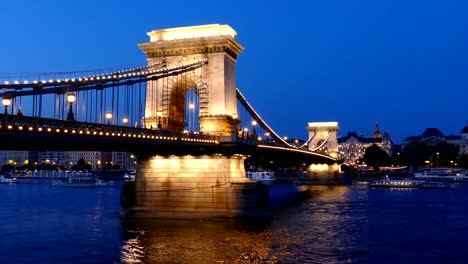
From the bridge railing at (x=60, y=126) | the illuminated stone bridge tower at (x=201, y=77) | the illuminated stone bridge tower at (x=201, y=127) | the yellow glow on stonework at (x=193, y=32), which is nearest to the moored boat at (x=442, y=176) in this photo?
the illuminated stone bridge tower at (x=201, y=127)

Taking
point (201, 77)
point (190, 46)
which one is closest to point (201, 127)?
point (201, 77)

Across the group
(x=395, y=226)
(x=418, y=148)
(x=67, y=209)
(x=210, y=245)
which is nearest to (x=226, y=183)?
(x=210, y=245)

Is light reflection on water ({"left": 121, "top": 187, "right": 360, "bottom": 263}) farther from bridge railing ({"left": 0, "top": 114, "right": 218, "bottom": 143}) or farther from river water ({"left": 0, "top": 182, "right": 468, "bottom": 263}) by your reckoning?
bridge railing ({"left": 0, "top": 114, "right": 218, "bottom": 143})

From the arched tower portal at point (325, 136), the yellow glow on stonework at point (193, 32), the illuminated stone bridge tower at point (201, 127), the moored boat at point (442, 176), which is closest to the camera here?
the illuminated stone bridge tower at point (201, 127)

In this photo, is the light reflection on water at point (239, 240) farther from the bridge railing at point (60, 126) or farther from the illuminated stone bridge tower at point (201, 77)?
the illuminated stone bridge tower at point (201, 77)

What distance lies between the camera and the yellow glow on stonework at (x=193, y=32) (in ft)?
150

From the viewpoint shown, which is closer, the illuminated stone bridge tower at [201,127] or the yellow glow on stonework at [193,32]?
the illuminated stone bridge tower at [201,127]

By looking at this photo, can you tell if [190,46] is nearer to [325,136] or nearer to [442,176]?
[325,136]

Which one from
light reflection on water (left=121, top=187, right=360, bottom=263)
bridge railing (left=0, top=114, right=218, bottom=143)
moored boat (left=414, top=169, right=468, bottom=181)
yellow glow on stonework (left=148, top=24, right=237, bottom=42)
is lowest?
light reflection on water (left=121, top=187, right=360, bottom=263)

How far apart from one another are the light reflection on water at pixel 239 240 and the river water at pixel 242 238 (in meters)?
0.05

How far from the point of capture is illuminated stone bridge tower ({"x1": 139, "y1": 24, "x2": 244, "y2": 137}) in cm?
4512

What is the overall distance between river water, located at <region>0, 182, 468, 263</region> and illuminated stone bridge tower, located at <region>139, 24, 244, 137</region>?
357 inches

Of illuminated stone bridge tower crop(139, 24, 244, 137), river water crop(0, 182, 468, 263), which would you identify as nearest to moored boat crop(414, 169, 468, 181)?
river water crop(0, 182, 468, 263)

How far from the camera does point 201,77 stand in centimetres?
4575
